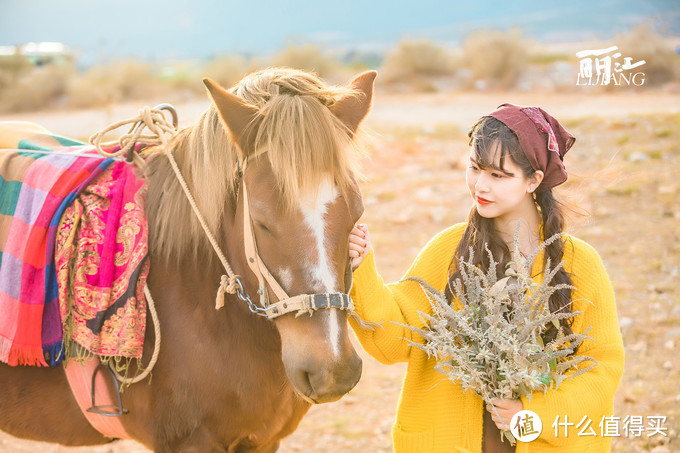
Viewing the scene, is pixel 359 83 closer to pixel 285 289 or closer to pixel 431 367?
pixel 285 289

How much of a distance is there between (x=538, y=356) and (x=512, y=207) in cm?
52

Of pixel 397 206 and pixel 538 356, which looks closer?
pixel 538 356

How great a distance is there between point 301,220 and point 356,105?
1.66ft

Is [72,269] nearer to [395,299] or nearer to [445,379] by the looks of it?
[395,299]

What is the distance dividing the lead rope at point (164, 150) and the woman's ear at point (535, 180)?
103 cm

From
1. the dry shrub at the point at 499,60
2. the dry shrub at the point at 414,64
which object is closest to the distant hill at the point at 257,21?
the dry shrub at the point at 414,64

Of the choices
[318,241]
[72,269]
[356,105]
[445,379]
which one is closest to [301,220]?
[318,241]

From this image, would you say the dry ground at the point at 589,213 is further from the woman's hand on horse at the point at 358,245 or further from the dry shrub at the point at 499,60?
the dry shrub at the point at 499,60

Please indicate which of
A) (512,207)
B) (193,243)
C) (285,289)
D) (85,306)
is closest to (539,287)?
(512,207)

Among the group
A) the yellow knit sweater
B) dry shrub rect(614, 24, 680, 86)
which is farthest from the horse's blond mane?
dry shrub rect(614, 24, 680, 86)

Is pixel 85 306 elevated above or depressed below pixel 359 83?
below

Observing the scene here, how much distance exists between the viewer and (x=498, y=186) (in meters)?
1.88

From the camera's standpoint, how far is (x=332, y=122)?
6.07 feet

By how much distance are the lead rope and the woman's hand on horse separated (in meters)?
0.40
